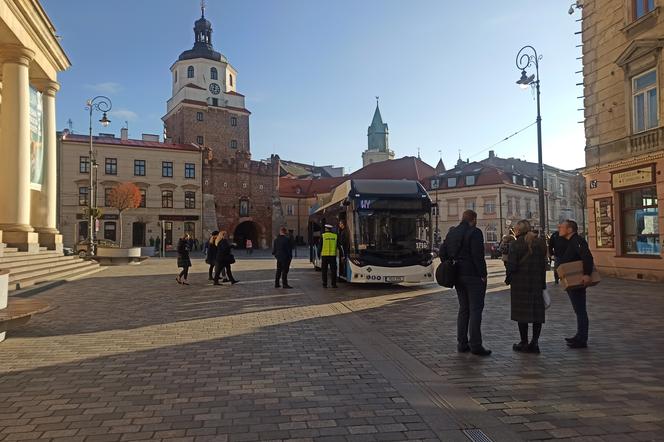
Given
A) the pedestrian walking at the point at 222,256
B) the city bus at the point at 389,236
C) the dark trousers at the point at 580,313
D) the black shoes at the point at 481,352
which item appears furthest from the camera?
the pedestrian walking at the point at 222,256

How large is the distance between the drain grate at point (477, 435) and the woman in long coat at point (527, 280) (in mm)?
3086

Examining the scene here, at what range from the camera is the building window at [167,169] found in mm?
56312

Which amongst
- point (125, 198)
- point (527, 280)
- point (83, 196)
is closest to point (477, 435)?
point (527, 280)

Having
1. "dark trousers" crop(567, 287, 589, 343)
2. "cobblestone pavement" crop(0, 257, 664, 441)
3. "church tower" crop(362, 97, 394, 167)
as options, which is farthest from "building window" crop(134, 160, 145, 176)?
"church tower" crop(362, 97, 394, 167)

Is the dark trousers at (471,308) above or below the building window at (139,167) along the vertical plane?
below

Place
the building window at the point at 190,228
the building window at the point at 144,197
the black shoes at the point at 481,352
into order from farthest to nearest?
the building window at the point at 190,228 < the building window at the point at 144,197 < the black shoes at the point at 481,352

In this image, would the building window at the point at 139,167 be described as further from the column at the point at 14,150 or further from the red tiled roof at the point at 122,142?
the column at the point at 14,150

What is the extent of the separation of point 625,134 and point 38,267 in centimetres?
2075

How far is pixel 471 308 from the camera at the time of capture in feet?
22.3

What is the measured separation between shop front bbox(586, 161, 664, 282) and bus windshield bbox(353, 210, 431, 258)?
7953mm

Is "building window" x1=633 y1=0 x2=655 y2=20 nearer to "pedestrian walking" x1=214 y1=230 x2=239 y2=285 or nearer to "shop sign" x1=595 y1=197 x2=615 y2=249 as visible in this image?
"shop sign" x1=595 y1=197 x2=615 y2=249

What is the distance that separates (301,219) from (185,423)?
7497cm

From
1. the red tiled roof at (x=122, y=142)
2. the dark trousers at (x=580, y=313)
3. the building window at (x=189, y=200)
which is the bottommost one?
the dark trousers at (x=580, y=313)

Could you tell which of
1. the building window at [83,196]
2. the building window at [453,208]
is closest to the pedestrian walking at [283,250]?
the building window at [83,196]
